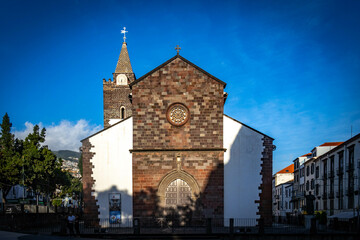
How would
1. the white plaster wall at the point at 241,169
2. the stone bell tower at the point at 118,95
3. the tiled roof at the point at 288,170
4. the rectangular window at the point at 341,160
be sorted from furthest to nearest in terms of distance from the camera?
the tiled roof at the point at 288,170, the stone bell tower at the point at 118,95, the rectangular window at the point at 341,160, the white plaster wall at the point at 241,169

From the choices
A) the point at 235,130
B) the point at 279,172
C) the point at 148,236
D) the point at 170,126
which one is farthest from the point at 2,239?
the point at 279,172

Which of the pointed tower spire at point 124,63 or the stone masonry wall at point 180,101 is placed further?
the pointed tower spire at point 124,63

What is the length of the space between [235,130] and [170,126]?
4703 mm

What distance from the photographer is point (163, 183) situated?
960 inches

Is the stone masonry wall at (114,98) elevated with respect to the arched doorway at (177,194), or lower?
elevated

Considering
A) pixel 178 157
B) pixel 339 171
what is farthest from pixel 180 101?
pixel 339 171

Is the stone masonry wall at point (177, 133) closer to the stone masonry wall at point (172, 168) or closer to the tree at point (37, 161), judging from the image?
Answer: the stone masonry wall at point (172, 168)

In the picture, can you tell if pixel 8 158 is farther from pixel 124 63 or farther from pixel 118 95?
pixel 124 63

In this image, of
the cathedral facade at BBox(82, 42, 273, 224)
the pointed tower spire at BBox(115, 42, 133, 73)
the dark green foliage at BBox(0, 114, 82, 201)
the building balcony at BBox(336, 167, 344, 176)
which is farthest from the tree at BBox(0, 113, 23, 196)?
the building balcony at BBox(336, 167, 344, 176)

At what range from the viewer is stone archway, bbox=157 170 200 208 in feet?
79.4

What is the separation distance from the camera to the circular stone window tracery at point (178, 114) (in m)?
25.0

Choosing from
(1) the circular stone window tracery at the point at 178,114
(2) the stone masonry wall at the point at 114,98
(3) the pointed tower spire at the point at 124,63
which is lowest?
(1) the circular stone window tracery at the point at 178,114

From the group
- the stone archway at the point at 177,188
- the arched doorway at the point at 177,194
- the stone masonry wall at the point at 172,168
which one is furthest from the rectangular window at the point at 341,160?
the arched doorway at the point at 177,194

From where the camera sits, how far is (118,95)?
43.1m
